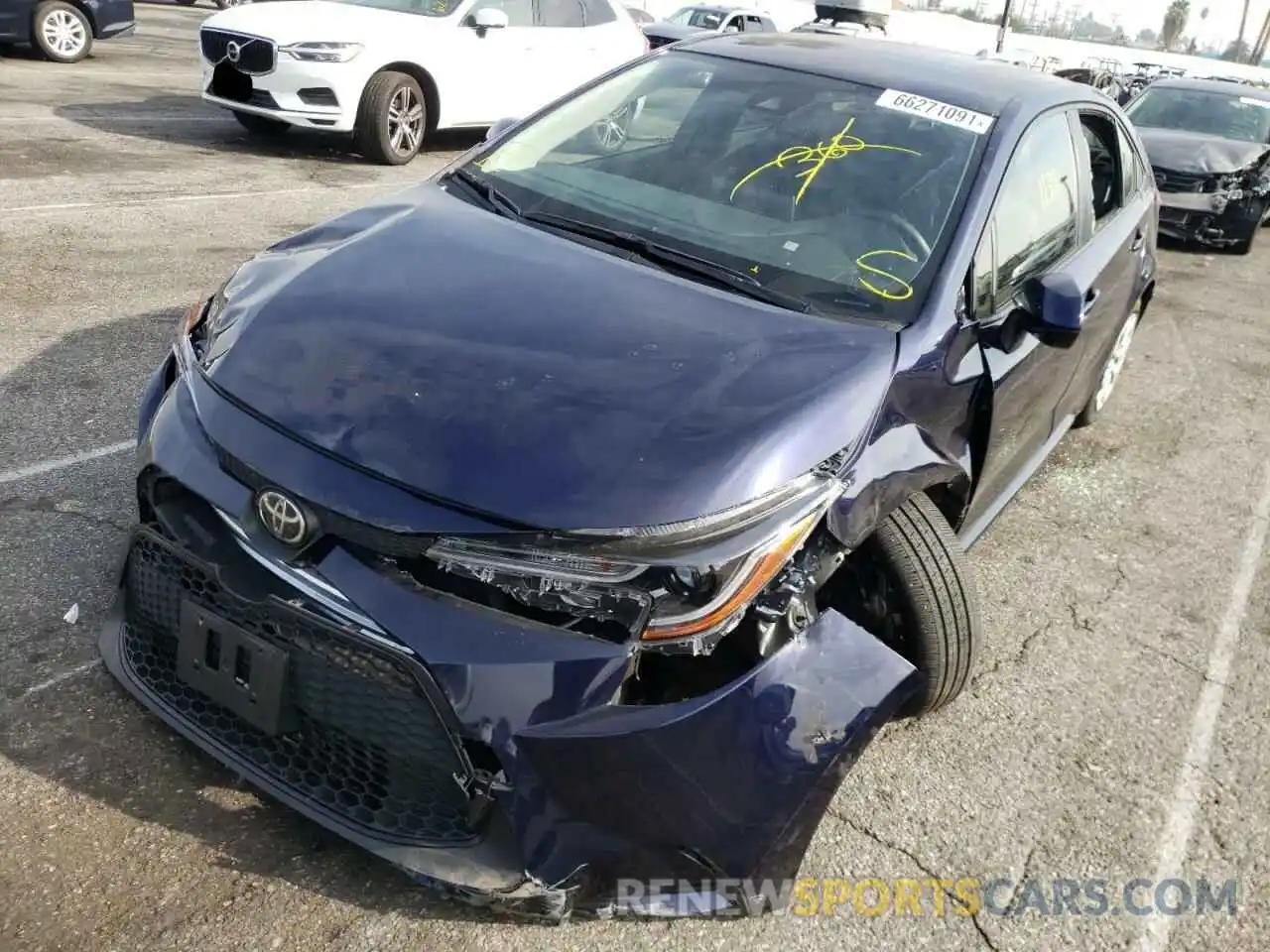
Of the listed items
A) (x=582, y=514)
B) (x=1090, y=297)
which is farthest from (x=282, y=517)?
(x=1090, y=297)

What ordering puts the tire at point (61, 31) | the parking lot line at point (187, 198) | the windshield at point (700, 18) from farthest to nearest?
the windshield at point (700, 18), the tire at point (61, 31), the parking lot line at point (187, 198)

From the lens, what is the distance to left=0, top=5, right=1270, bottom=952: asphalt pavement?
214 cm

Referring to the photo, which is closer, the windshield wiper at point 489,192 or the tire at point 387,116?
the windshield wiper at point 489,192

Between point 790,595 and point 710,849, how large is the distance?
490 mm

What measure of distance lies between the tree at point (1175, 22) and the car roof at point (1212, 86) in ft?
342

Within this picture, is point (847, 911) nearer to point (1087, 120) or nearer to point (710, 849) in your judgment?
point (710, 849)

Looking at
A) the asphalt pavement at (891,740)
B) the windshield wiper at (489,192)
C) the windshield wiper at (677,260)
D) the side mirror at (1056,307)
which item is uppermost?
the windshield wiper at (489,192)

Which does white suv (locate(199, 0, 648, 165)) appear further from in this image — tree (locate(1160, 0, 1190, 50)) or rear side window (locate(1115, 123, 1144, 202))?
tree (locate(1160, 0, 1190, 50))

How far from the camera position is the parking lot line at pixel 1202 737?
2547mm

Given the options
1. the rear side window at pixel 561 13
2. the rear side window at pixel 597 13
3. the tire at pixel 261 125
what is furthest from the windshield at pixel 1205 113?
the tire at pixel 261 125

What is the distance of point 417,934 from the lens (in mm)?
2104

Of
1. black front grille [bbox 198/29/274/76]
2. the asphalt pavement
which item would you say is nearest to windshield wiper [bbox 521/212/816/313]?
the asphalt pavement

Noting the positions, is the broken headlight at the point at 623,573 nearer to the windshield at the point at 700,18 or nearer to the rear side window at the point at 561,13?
the rear side window at the point at 561,13

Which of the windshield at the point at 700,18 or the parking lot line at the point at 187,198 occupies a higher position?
the windshield at the point at 700,18
